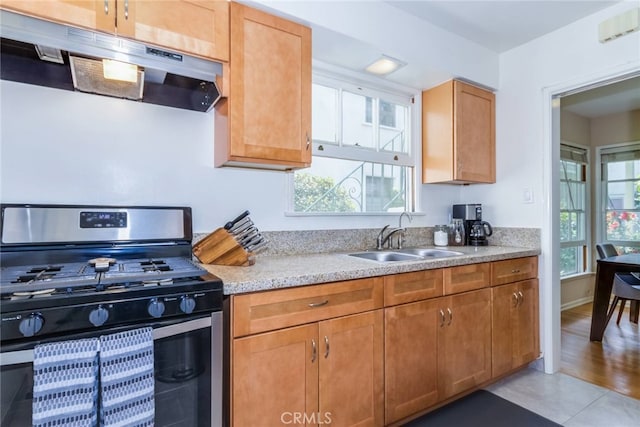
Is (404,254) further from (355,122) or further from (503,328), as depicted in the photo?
(355,122)

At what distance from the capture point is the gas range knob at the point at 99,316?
0.98 metres

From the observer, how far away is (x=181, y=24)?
1.45m

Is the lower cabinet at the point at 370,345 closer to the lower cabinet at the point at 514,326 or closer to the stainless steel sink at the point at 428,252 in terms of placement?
the lower cabinet at the point at 514,326

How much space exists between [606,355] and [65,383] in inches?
137

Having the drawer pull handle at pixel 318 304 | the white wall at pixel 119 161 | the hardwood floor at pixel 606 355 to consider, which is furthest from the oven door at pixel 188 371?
the hardwood floor at pixel 606 355

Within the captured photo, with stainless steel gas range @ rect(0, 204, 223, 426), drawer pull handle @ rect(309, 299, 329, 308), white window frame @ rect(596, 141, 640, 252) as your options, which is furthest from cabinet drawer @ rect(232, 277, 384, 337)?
white window frame @ rect(596, 141, 640, 252)

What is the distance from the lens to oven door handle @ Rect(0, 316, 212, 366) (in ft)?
2.93

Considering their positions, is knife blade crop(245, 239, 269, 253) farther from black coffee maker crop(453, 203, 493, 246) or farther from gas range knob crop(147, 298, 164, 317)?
black coffee maker crop(453, 203, 493, 246)

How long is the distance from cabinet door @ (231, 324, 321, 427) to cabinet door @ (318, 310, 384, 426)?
5 centimetres

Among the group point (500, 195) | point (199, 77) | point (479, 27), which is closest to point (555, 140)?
point (500, 195)

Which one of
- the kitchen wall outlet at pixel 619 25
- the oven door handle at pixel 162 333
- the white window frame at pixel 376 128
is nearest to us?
the oven door handle at pixel 162 333

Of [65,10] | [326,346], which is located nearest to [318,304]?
[326,346]

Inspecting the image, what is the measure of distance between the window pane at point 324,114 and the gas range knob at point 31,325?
170 cm

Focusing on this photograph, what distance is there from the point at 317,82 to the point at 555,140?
5.77 ft
